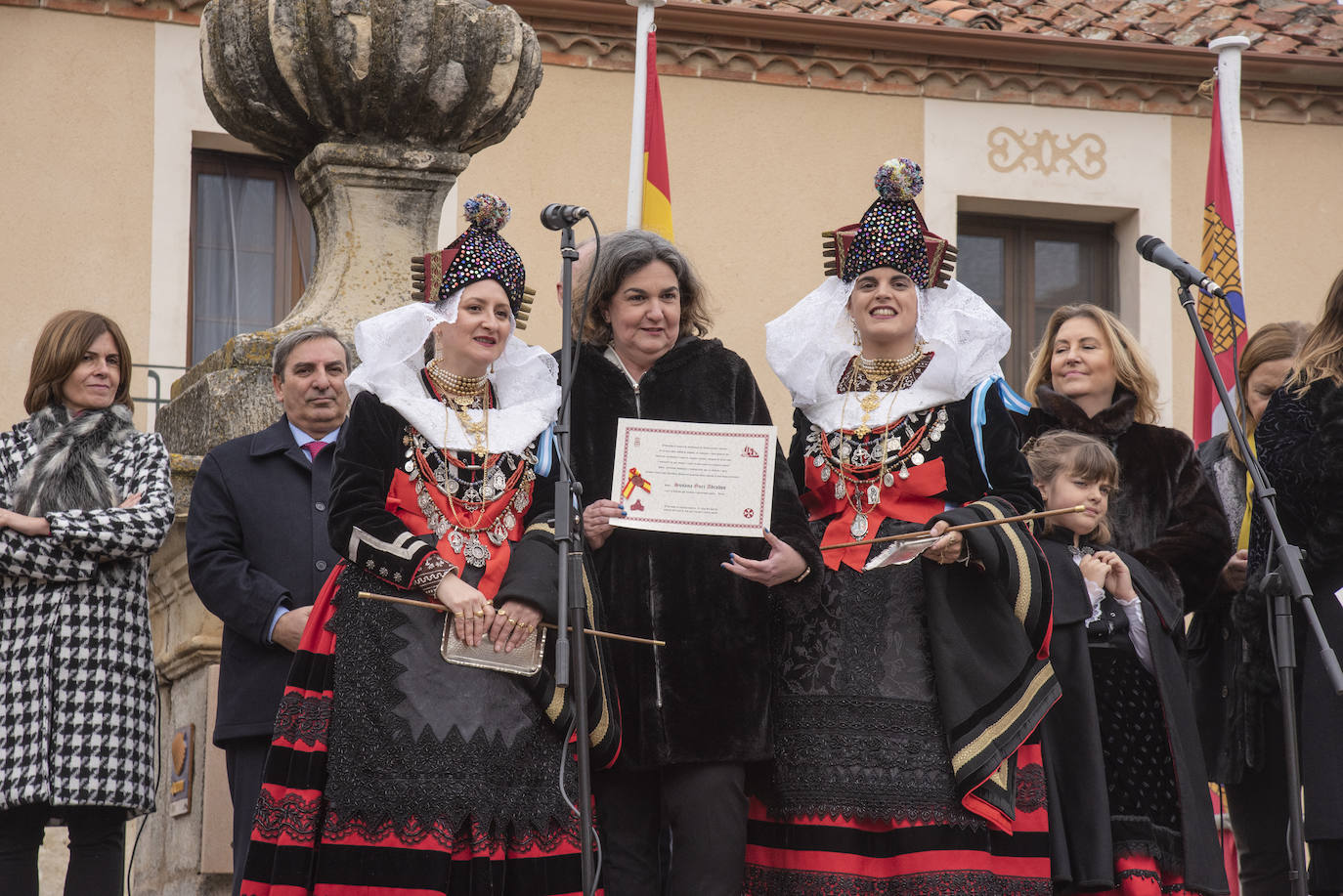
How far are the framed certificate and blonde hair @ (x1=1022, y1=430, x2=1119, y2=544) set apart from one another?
1.05m

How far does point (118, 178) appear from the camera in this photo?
1131 centimetres

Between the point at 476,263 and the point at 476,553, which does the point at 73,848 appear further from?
the point at 476,263

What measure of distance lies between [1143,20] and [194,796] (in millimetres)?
9511

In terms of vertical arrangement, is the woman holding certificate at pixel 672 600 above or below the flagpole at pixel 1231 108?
A: below

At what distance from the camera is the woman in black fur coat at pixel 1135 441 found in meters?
5.24

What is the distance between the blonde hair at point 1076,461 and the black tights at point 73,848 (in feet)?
8.56

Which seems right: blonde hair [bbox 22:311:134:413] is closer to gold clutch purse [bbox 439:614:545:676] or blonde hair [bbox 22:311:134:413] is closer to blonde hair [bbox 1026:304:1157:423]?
gold clutch purse [bbox 439:614:545:676]

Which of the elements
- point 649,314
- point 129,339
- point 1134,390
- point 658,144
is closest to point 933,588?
point 649,314

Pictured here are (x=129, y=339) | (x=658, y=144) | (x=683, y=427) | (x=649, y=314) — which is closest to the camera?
(x=683, y=427)

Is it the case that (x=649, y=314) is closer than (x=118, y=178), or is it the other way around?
(x=649, y=314)

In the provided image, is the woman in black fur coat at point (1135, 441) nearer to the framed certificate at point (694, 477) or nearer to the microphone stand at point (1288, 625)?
the microphone stand at point (1288, 625)

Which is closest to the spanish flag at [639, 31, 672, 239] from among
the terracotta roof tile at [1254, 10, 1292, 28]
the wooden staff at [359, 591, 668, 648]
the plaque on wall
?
the plaque on wall

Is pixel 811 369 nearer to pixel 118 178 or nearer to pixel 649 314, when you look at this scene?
pixel 649 314

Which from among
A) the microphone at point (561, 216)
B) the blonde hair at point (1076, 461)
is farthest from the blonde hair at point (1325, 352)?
the microphone at point (561, 216)
